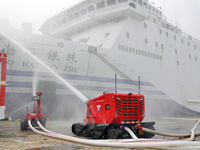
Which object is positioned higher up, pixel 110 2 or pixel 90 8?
pixel 110 2

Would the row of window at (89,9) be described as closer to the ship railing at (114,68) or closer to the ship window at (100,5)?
the ship window at (100,5)

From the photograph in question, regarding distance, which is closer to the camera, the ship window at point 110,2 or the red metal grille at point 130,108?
the red metal grille at point 130,108

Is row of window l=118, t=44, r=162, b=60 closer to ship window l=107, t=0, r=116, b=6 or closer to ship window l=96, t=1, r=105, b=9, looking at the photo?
ship window l=107, t=0, r=116, b=6

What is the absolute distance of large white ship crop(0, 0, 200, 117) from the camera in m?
13.3

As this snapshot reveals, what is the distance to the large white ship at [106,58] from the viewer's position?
13291 mm

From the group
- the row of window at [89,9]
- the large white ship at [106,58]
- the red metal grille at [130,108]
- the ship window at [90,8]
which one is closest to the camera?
the red metal grille at [130,108]

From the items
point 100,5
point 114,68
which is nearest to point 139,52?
point 114,68

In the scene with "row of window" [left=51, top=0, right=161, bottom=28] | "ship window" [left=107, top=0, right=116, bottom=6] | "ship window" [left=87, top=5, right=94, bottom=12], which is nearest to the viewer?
"ship window" [left=107, top=0, right=116, bottom=6]

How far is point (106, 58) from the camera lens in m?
16.8

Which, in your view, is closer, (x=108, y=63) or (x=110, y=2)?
(x=108, y=63)

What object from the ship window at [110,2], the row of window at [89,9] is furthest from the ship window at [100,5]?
the ship window at [110,2]

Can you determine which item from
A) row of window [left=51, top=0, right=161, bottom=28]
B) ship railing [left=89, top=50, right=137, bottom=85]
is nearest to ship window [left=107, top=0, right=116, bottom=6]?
row of window [left=51, top=0, right=161, bottom=28]

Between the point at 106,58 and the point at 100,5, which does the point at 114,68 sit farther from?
the point at 100,5

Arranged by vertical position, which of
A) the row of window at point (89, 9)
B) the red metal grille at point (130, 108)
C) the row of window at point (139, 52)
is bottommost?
the red metal grille at point (130, 108)
